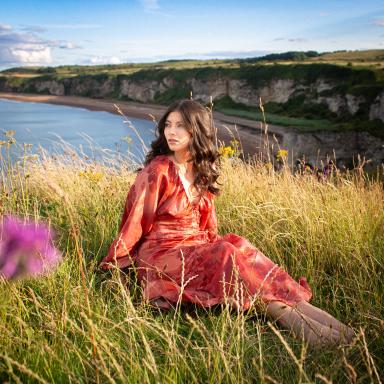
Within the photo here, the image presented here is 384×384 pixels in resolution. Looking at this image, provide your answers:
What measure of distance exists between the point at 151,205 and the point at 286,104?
6502 cm

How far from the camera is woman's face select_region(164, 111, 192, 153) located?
3.18 metres

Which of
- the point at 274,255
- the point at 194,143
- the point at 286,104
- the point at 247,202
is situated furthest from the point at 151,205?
the point at 286,104

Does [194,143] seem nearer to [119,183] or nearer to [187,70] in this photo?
[119,183]

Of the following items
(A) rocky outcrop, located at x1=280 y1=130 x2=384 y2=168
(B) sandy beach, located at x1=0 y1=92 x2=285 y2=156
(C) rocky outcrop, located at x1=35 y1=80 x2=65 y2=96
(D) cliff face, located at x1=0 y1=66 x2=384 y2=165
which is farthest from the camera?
(C) rocky outcrop, located at x1=35 y1=80 x2=65 y2=96

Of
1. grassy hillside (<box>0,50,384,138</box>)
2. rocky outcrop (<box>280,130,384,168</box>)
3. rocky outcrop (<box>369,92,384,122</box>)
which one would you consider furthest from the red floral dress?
rocky outcrop (<box>369,92,384,122</box>)

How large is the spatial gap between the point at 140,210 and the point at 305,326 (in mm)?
1308

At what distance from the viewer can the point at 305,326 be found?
7.84 ft

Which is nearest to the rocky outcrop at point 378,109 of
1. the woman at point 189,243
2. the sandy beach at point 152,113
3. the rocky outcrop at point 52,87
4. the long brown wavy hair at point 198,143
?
the sandy beach at point 152,113

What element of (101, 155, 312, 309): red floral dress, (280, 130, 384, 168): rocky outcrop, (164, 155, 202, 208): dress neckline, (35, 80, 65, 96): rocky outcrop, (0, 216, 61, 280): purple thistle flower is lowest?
(280, 130, 384, 168): rocky outcrop

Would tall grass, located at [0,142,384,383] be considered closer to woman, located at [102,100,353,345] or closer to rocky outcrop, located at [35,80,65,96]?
woman, located at [102,100,353,345]

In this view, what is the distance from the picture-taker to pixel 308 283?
310 centimetres

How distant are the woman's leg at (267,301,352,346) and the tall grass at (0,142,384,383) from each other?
0.06 m

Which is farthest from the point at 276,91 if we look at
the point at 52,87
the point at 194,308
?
the point at 194,308

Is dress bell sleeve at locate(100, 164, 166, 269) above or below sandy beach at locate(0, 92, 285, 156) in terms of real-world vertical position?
above
